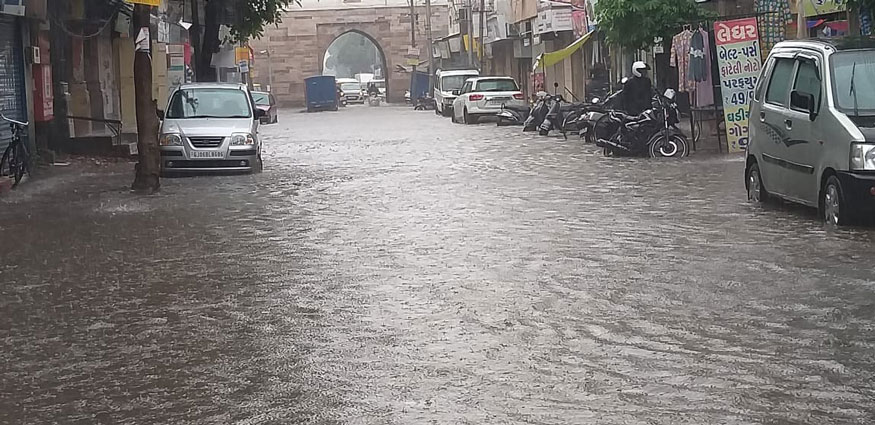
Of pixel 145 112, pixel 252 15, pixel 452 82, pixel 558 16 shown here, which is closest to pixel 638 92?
pixel 145 112

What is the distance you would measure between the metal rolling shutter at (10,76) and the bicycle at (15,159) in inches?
37.6

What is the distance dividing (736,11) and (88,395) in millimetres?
22604

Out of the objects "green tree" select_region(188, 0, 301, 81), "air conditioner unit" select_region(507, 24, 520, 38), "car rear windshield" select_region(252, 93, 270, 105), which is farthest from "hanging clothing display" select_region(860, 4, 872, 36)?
"air conditioner unit" select_region(507, 24, 520, 38)

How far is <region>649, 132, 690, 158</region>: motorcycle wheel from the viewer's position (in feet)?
70.0

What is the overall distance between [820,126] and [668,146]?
9921 mm

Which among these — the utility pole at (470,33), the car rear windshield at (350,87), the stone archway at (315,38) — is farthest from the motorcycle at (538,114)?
the car rear windshield at (350,87)

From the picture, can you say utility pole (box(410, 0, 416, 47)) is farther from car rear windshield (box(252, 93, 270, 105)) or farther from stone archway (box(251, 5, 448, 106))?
car rear windshield (box(252, 93, 270, 105))

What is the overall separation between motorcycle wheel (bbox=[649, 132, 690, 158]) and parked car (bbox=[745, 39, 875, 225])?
784 cm

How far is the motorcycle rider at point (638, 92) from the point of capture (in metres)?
22.1

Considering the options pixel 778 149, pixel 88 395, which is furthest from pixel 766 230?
pixel 88 395

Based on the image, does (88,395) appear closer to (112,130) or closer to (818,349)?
(818,349)

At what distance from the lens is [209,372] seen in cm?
664

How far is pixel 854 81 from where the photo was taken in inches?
460

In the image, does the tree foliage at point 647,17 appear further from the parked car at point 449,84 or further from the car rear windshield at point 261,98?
the parked car at point 449,84
